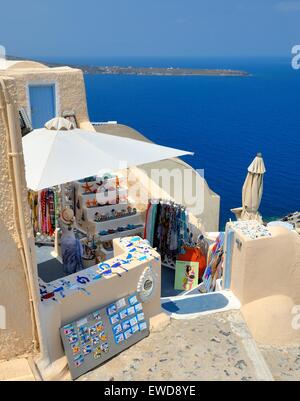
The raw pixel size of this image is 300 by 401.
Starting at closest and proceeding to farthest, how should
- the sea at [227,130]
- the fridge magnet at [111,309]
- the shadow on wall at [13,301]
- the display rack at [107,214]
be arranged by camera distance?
1. the shadow on wall at [13,301]
2. the fridge magnet at [111,309]
3. the display rack at [107,214]
4. the sea at [227,130]

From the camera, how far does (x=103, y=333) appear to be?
596 cm

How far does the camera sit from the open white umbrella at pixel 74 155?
24.4ft

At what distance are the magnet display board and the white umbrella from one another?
431 centimetres

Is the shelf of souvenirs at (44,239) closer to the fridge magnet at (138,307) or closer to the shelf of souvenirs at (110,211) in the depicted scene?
the shelf of souvenirs at (110,211)

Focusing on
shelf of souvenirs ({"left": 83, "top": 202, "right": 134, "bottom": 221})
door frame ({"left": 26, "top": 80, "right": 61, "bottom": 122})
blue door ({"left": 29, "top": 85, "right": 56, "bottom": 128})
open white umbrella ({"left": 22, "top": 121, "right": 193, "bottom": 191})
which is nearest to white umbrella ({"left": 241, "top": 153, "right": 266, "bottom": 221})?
open white umbrella ({"left": 22, "top": 121, "right": 193, "bottom": 191})

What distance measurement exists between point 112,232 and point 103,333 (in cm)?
354

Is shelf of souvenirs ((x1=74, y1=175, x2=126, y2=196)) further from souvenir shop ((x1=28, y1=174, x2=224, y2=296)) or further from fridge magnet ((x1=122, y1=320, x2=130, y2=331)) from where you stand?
fridge magnet ((x1=122, y1=320, x2=130, y2=331))

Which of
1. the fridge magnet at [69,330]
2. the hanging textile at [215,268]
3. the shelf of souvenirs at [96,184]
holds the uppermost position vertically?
the shelf of souvenirs at [96,184]

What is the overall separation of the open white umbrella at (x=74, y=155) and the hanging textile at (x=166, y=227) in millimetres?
1282

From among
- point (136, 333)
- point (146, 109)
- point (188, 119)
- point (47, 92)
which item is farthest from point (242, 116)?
point (136, 333)

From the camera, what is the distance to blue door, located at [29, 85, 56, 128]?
12.5 m

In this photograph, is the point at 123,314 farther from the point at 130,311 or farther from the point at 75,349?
the point at 75,349

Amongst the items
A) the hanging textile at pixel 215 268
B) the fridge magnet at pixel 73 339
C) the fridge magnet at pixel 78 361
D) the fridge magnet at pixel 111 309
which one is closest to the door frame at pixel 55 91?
the hanging textile at pixel 215 268
